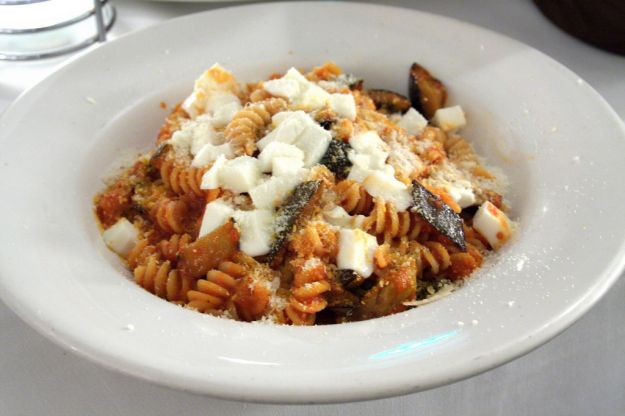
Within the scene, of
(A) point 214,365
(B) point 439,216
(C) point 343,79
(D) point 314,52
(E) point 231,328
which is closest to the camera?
(A) point 214,365

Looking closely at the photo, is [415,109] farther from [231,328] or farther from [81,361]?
[81,361]

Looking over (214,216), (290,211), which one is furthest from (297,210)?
(214,216)

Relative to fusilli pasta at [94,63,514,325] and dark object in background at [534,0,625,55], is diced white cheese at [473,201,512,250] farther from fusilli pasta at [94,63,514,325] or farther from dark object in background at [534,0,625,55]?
dark object in background at [534,0,625,55]

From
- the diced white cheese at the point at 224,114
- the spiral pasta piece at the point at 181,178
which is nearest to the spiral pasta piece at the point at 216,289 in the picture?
the spiral pasta piece at the point at 181,178

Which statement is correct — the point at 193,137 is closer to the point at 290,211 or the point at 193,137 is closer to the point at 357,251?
the point at 290,211

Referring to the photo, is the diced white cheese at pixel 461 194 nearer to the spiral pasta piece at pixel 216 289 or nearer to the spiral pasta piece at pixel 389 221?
the spiral pasta piece at pixel 389 221

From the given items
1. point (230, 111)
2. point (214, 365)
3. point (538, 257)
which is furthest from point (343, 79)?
point (214, 365)

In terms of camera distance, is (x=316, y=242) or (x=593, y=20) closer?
(x=316, y=242)
